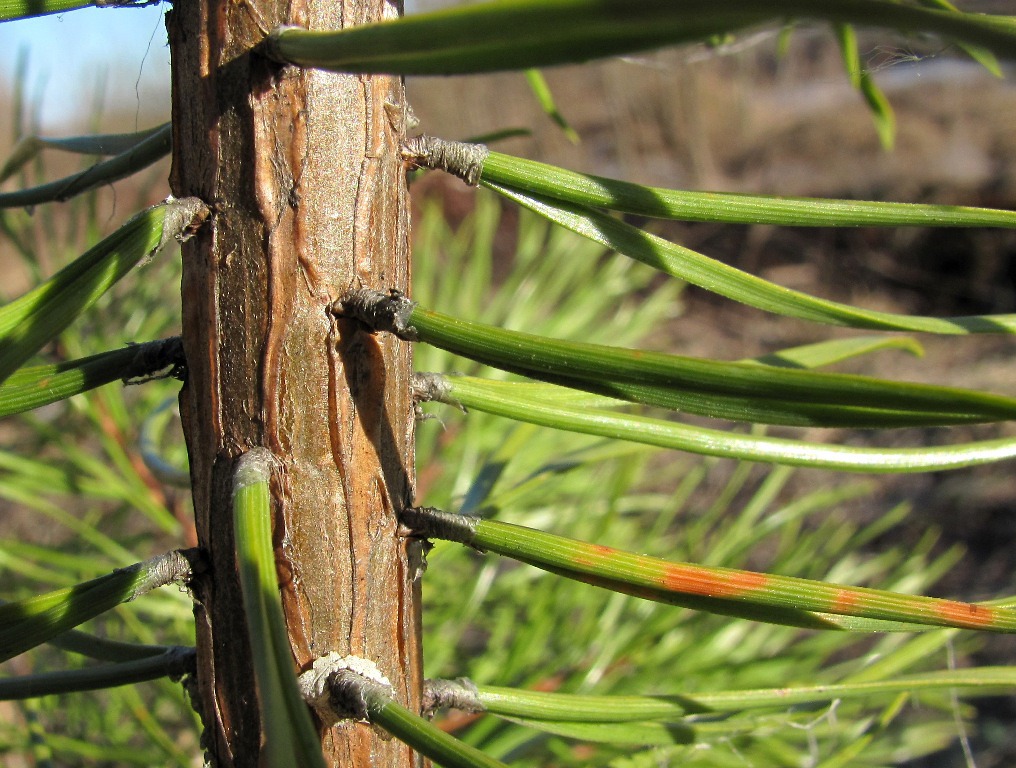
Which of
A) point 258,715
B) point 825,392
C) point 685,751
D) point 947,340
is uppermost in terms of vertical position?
point 825,392

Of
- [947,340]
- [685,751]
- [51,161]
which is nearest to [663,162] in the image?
[947,340]

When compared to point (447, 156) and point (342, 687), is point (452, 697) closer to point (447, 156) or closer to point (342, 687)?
point (342, 687)

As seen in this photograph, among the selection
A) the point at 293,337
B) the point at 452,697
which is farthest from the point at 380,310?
the point at 452,697

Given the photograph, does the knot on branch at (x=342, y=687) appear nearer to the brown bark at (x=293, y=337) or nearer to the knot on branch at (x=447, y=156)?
the brown bark at (x=293, y=337)

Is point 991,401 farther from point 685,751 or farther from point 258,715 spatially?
point 685,751

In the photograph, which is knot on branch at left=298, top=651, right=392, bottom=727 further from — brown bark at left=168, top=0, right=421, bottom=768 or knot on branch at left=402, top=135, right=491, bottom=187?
knot on branch at left=402, top=135, right=491, bottom=187

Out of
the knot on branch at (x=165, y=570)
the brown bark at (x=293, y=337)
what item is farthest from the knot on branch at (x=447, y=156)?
the knot on branch at (x=165, y=570)
